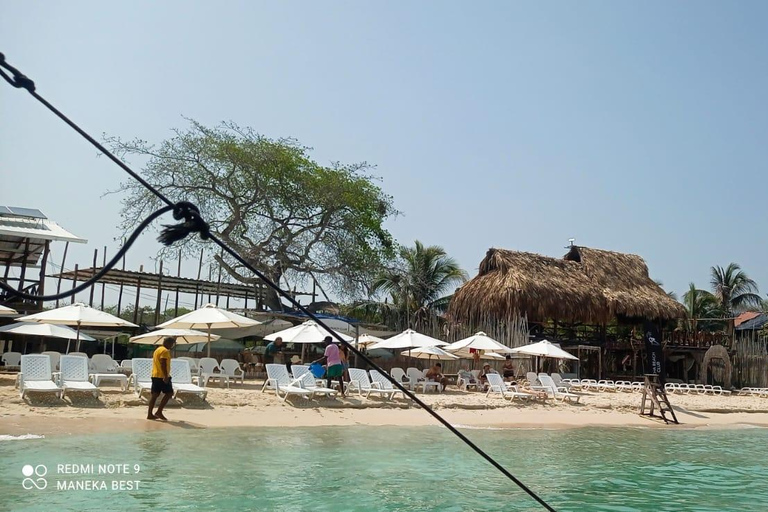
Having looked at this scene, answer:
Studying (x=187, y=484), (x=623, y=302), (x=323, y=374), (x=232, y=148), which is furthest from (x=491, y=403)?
(x=232, y=148)

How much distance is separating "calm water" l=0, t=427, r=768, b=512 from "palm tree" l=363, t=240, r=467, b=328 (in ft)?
67.3

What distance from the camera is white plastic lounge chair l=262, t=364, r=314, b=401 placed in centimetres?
1352

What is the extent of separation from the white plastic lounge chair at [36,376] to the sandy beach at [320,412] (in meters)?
0.23

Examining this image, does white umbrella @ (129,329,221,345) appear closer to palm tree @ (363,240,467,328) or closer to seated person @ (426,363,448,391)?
seated person @ (426,363,448,391)

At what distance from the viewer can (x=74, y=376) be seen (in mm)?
11984

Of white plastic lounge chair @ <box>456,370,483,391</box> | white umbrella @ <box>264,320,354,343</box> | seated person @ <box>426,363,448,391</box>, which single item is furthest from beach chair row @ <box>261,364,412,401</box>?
white plastic lounge chair @ <box>456,370,483,391</box>

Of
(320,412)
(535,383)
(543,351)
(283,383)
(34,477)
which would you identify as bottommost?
(34,477)

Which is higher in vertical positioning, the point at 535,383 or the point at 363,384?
the point at 535,383

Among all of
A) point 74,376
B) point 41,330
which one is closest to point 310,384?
point 74,376

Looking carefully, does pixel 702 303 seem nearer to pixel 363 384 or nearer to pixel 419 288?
pixel 419 288

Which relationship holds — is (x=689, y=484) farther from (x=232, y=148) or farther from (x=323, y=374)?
(x=232, y=148)

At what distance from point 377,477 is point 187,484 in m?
2.19

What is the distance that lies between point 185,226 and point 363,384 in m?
12.6

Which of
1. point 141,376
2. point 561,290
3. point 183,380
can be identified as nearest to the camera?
point 141,376
